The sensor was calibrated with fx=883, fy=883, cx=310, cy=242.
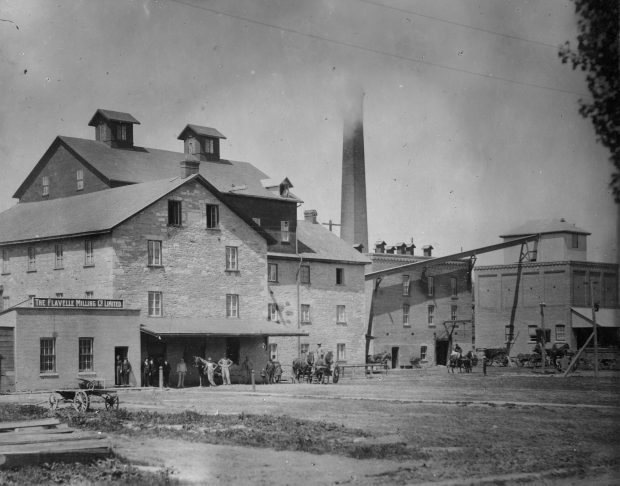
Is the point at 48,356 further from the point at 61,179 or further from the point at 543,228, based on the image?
the point at 543,228

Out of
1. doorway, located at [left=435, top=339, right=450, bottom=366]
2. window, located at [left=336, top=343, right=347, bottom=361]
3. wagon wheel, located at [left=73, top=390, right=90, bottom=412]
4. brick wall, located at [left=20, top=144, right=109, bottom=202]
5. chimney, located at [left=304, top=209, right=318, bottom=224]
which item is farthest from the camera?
doorway, located at [left=435, top=339, right=450, bottom=366]

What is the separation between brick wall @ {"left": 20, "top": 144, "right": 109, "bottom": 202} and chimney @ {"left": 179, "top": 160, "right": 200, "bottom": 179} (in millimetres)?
8126

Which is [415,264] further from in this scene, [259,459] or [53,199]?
[259,459]

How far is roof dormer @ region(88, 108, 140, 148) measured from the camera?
58938 mm

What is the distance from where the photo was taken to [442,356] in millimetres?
70438

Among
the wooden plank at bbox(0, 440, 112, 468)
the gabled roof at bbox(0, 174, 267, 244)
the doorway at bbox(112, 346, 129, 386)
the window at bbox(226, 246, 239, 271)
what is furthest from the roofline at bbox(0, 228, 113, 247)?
the wooden plank at bbox(0, 440, 112, 468)

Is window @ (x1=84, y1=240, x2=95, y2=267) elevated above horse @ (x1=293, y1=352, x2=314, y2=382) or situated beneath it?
elevated above

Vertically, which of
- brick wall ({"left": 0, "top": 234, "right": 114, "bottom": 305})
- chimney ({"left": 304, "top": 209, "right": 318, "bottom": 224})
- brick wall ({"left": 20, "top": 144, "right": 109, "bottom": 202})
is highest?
brick wall ({"left": 20, "top": 144, "right": 109, "bottom": 202})

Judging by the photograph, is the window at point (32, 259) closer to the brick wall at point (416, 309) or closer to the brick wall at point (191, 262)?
the brick wall at point (191, 262)

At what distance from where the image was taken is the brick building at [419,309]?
66.7 meters

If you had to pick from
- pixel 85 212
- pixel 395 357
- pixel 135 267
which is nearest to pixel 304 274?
pixel 395 357

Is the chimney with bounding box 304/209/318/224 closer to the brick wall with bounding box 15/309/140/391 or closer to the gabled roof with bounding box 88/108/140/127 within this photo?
the gabled roof with bounding box 88/108/140/127

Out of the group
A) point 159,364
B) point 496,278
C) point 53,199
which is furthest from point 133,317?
point 496,278

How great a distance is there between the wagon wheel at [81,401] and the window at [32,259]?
2396cm
